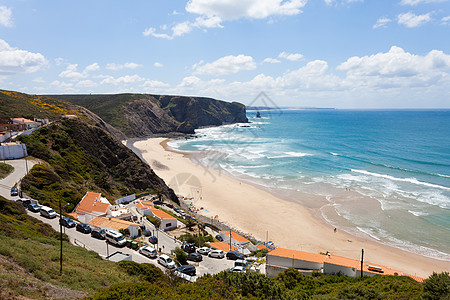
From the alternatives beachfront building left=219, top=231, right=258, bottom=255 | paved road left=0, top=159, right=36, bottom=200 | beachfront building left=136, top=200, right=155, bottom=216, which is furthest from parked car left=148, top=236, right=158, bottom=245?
paved road left=0, top=159, right=36, bottom=200

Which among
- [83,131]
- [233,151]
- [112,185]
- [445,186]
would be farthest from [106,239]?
[233,151]

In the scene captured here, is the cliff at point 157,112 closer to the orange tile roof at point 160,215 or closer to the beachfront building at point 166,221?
the orange tile roof at point 160,215

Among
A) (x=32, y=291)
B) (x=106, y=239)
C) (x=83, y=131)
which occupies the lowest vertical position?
(x=106, y=239)

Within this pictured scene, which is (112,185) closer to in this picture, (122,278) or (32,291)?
(122,278)

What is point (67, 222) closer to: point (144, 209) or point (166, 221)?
point (144, 209)

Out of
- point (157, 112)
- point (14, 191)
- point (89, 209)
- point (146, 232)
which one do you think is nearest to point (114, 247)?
point (146, 232)

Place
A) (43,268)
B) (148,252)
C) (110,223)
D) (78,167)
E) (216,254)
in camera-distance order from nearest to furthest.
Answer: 1. (43,268)
2. (148,252)
3. (216,254)
4. (110,223)
5. (78,167)
